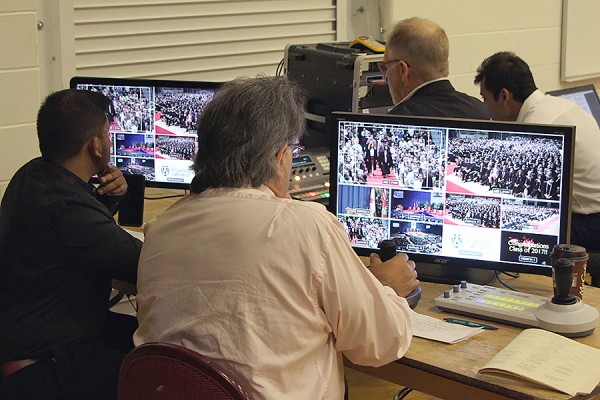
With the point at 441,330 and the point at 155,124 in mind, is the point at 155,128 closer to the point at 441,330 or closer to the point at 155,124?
the point at 155,124

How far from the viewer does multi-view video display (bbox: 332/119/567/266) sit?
2277mm

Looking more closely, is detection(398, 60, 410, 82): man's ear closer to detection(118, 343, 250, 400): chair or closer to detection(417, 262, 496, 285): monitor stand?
detection(417, 262, 496, 285): monitor stand

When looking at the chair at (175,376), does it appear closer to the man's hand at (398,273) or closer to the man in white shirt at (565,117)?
the man's hand at (398,273)

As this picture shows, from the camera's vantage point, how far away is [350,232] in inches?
98.5

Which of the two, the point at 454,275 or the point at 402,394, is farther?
the point at 402,394

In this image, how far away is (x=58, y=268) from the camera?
2.36m

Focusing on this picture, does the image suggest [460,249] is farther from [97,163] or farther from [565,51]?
[565,51]

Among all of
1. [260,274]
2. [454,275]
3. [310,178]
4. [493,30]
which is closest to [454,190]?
[454,275]

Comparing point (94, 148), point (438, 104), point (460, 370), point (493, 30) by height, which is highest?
point (493, 30)

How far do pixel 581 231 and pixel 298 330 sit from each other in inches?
80.3

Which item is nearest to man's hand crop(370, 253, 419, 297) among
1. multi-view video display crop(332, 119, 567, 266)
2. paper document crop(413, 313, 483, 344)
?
paper document crop(413, 313, 483, 344)

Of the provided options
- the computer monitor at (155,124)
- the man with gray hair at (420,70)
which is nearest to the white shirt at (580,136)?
the man with gray hair at (420,70)

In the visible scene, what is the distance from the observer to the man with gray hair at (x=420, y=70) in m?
3.06

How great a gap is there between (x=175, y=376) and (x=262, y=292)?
23cm
